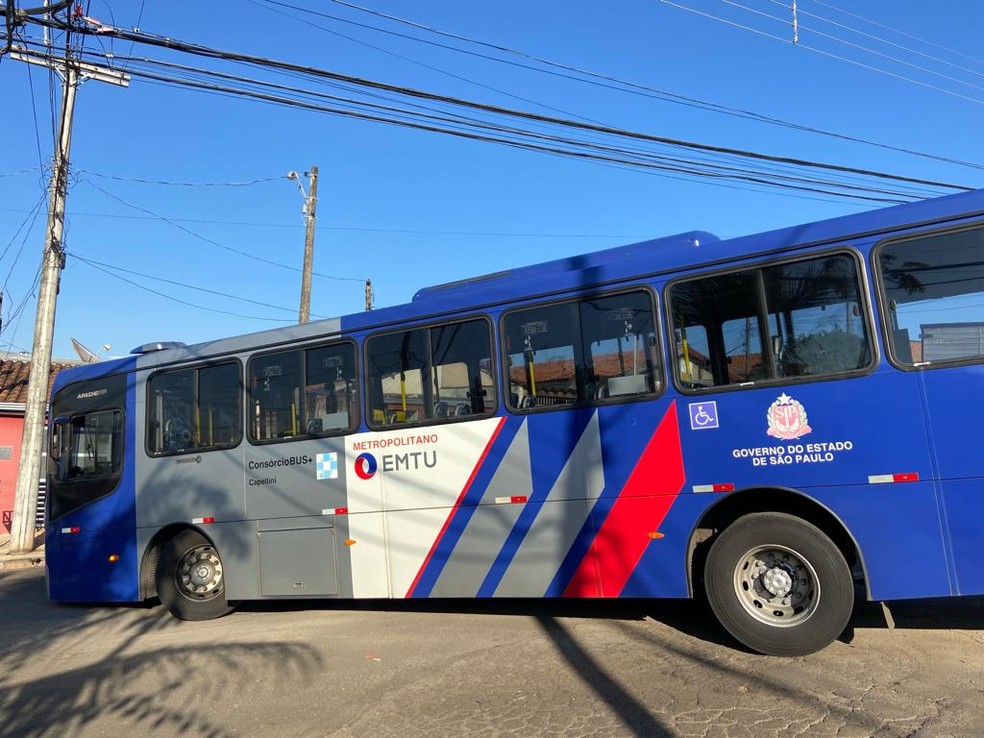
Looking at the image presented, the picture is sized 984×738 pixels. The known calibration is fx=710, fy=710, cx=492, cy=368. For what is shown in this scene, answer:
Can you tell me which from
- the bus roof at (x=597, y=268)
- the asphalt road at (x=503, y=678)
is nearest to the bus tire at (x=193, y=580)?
the asphalt road at (x=503, y=678)

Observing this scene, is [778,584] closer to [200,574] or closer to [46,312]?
[200,574]

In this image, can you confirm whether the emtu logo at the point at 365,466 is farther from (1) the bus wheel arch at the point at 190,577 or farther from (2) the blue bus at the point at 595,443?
(1) the bus wheel arch at the point at 190,577

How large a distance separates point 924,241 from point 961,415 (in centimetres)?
128

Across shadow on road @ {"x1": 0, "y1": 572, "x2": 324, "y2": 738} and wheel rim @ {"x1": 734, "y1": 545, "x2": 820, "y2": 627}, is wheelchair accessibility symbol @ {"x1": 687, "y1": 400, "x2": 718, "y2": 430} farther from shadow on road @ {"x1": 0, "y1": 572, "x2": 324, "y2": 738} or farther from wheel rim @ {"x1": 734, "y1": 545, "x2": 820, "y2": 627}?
shadow on road @ {"x1": 0, "y1": 572, "x2": 324, "y2": 738}

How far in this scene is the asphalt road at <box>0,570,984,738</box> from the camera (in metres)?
4.39

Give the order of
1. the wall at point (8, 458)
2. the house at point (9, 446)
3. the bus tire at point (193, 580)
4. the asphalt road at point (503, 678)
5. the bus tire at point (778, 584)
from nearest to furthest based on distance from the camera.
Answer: the asphalt road at point (503, 678) < the bus tire at point (778, 584) < the bus tire at point (193, 580) < the house at point (9, 446) < the wall at point (8, 458)

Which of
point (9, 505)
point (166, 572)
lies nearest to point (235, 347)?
point (166, 572)

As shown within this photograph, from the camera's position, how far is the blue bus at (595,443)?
5137 mm

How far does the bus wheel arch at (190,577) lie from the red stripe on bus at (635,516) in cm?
448

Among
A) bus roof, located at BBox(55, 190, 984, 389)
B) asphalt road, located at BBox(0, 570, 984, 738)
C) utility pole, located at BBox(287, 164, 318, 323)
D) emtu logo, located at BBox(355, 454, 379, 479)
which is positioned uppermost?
utility pole, located at BBox(287, 164, 318, 323)

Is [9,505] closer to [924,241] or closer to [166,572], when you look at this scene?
[166,572]

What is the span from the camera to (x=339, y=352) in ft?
24.9

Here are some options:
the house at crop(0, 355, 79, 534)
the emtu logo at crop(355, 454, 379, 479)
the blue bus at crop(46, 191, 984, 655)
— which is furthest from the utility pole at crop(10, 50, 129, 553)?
the emtu logo at crop(355, 454, 379, 479)

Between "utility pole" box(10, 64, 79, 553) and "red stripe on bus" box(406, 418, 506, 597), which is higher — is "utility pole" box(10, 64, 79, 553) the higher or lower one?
the higher one
